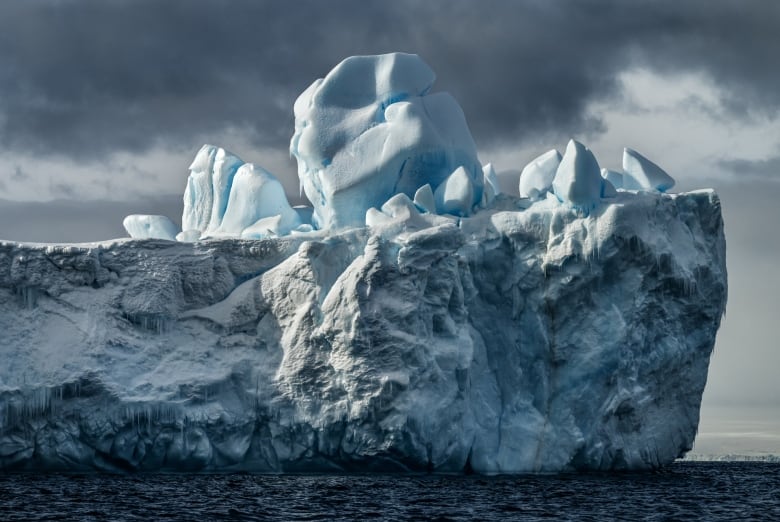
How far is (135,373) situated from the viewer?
27656 millimetres

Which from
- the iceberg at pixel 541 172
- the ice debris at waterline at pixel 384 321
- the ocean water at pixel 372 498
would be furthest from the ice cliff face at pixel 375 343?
the iceberg at pixel 541 172

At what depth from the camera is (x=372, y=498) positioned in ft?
74.6

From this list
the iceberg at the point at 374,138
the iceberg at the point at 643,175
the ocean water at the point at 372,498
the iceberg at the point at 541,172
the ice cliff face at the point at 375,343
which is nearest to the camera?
the ocean water at the point at 372,498

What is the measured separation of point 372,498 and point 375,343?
4882 millimetres

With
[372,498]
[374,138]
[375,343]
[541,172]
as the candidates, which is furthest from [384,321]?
[541,172]

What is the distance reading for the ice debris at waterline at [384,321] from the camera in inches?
1065

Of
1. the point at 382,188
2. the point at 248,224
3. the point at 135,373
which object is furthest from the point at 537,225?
the point at 135,373

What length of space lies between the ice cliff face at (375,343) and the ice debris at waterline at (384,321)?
0.16ft

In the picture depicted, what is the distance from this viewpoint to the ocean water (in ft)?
66.2

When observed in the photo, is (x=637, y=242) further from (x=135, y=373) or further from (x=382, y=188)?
(x=135, y=373)

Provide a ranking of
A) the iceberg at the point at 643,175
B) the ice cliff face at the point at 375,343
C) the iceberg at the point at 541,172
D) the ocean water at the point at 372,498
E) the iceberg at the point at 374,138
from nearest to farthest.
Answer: the ocean water at the point at 372,498 < the ice cliff face at the point at 375,343 < the iceberg at the point at 374,138 < the iceberg at the point at 643,175 < the iceberg at the point at 541,172

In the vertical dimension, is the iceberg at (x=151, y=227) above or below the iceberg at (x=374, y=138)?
below

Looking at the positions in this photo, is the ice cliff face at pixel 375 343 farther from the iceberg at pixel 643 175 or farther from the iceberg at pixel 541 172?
the iceberg at pixel 541 172

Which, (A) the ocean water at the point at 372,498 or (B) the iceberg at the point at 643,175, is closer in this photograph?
(A) the ocean water at the point at 372,498
